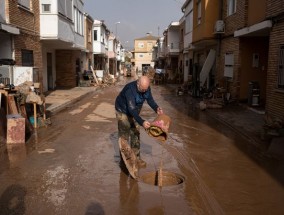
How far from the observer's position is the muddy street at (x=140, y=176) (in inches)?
190

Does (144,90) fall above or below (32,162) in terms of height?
above

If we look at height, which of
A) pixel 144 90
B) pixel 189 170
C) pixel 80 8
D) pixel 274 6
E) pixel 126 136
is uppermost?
pixel 80 8

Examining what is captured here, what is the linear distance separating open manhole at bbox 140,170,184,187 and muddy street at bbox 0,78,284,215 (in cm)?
2

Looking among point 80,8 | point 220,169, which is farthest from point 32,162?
point 80,8

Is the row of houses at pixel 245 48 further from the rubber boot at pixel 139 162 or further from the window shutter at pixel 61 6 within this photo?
the window shutter at pixel 61 6

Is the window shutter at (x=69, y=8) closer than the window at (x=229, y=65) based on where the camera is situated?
No

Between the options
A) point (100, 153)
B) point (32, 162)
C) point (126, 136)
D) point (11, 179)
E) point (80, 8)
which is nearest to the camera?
point (11, 179)

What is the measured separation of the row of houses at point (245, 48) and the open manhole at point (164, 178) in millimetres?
5545

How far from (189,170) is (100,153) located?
2094 mm

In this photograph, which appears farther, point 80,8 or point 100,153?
point 80,8

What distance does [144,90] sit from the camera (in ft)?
19.1

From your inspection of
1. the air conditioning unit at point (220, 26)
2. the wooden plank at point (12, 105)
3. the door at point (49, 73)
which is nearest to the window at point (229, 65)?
the air conditioning unit at point (220, 26)

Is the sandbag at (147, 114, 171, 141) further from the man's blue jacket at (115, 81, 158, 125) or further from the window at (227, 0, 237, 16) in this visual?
the window at (227, 0, 237, 16)

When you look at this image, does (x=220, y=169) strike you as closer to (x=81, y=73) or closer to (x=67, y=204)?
(x=67, y=204)
